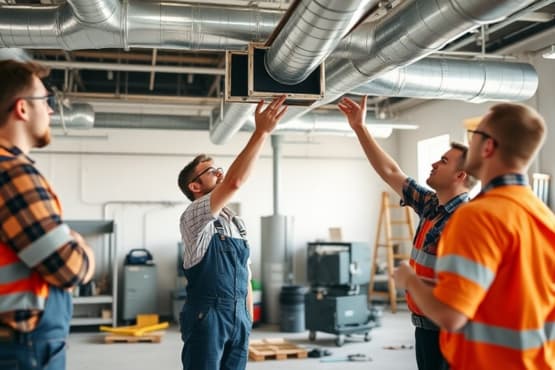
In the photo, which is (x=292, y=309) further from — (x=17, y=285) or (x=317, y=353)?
(x=17, y=285)

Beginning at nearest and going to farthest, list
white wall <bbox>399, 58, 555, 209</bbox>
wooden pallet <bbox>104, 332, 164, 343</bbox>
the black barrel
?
white wall <bbox>399, 58, 555, 209</bbox> < wooden pallet <bbox>104, 332, 164, 343</bbox> < the black barrel

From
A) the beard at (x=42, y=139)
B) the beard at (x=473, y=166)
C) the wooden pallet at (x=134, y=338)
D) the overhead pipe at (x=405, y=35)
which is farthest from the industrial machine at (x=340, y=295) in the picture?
the beard at (x=42, y=139)

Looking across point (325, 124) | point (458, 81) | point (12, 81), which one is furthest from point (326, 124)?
point (12, 81)

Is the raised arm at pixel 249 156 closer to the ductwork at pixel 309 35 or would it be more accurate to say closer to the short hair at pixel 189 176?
the short hair at pixel 189 176

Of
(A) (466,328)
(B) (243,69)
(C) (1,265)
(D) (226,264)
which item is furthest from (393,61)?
(C) (1,265)

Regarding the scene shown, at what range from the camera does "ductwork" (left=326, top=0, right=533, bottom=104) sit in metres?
3.28

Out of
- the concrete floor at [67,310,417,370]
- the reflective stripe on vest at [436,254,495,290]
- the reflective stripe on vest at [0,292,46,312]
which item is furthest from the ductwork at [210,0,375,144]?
the concrete floor at [67,310,417,370]

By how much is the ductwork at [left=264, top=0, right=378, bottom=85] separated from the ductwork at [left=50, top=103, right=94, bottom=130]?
14.8ft

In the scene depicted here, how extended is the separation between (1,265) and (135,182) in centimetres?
801

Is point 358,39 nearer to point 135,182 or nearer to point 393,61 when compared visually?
point 393,61

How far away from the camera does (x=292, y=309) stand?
27.1 feet

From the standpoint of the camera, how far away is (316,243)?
944 centimetres

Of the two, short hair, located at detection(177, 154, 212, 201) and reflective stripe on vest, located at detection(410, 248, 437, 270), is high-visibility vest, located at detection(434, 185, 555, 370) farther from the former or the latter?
short hair, located at detection(177, 154, 212, 201)

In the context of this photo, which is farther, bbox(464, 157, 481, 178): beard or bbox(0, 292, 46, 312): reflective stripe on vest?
bbox(464, 157, 481, 178): beard
